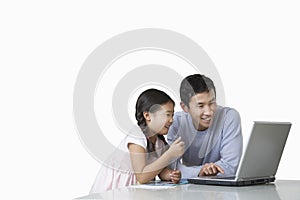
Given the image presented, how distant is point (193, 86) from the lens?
10.8ft

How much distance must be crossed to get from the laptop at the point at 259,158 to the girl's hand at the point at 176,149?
0.53 feet

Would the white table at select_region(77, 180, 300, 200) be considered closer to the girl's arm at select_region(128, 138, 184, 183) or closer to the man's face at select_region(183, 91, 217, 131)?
the girl's arm at select_region(128, 138, 184, 183)

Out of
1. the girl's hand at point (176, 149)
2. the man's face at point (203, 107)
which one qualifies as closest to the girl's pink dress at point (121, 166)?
the girl's hand at point (176, 149)

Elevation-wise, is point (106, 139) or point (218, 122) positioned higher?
point (218, 122)

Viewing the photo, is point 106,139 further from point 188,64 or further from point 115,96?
point 188,64

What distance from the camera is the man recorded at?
3201 millimetres

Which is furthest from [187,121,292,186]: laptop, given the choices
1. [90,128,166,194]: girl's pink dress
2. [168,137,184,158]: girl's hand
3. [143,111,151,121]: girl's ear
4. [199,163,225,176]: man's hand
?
[143,111,151,121]: girl's ear

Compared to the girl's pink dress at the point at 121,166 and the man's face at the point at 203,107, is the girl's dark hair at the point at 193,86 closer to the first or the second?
the man's face at the point at 203,107

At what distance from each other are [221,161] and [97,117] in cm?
67

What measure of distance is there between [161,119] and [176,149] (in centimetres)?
18

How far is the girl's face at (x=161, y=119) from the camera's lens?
318cm

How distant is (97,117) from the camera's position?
3273 millimetres

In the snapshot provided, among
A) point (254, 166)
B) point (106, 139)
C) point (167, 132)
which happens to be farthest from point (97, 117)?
point (254, 166)

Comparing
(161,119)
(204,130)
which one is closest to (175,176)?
(161,119)
